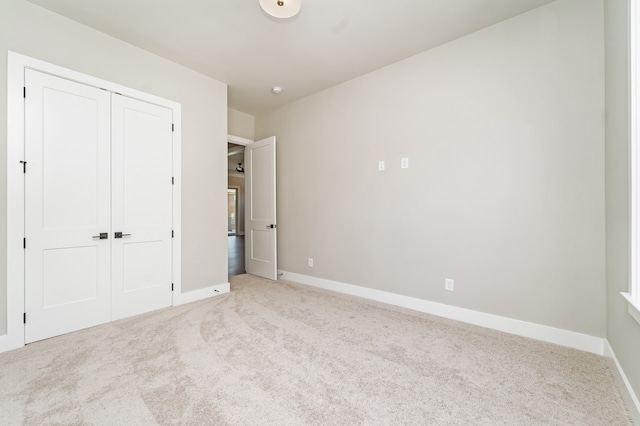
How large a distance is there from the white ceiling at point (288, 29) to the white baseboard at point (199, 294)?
284cm

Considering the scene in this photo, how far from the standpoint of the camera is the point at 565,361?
197 cm

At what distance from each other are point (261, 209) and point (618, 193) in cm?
415

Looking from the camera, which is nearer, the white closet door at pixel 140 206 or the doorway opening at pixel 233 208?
the white closet door at pixel 140 206

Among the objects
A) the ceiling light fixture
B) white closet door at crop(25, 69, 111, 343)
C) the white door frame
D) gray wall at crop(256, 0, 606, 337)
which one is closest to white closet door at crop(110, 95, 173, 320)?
white closet door at crop(25, 69, 111, 343)

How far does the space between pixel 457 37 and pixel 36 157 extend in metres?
4.15

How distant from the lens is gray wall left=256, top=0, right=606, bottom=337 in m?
2.15

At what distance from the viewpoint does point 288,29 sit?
2.57 m

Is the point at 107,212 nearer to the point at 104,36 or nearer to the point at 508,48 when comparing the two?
the point at 104,36

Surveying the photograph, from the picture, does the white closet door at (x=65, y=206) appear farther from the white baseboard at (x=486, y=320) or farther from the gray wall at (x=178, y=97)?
the white baseboard at (x=486, y=320)

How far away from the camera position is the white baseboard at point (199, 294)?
126 inches

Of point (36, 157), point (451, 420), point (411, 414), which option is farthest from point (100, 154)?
point (451, 420)

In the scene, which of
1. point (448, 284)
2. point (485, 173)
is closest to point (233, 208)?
point (448, 284)

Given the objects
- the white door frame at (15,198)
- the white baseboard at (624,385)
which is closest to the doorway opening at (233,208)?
the white door frame at (15,198)

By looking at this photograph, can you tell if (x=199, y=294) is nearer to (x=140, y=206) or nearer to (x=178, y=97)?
(x=140, y=206)
